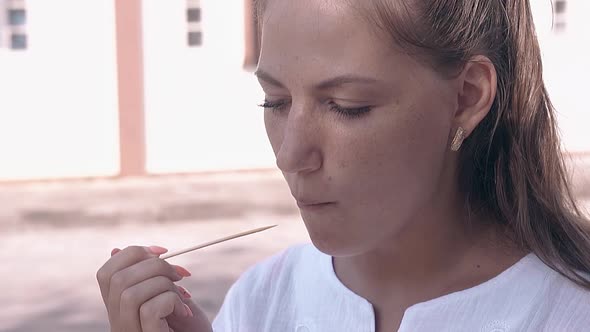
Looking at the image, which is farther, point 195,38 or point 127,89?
point 195,38

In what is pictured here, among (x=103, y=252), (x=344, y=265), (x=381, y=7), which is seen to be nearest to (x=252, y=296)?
(x=344, y=265)

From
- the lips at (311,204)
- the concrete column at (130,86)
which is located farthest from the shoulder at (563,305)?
the concrete column at (130,86)

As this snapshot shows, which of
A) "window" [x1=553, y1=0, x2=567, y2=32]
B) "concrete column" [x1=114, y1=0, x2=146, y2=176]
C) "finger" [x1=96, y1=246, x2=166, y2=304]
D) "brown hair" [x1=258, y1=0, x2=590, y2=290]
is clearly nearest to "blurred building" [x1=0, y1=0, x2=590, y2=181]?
"concrete column" [x1=114, y1=0, x2=146, y2=176]

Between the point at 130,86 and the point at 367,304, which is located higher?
the point at 367,304

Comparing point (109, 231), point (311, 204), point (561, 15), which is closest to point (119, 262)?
point (311, 204)

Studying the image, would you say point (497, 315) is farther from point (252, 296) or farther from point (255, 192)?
point (255, 192)

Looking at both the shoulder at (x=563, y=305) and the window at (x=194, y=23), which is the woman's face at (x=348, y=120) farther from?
the window at (x=194, y=23)

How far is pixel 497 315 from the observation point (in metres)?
1.37

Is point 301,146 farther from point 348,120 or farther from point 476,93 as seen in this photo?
point 476,93

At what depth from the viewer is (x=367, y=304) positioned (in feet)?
4.79

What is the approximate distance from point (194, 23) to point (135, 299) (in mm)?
8759

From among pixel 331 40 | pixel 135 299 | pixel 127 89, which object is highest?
pixel 331 40

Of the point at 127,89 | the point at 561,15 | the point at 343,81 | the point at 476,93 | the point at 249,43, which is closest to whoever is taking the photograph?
the point at 343,81

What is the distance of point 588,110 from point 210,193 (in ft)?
14.6
